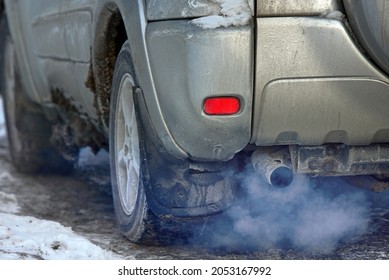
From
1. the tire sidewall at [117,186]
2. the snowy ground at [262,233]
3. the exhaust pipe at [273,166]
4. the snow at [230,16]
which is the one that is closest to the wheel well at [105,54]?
the tire sidewall at [117,186]

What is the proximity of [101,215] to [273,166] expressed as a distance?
1.71m

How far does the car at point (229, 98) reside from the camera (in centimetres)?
377

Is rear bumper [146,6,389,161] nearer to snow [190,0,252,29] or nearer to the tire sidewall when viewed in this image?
→ snow [190,0,252,29]

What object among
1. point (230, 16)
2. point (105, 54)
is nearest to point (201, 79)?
point (230, 16)

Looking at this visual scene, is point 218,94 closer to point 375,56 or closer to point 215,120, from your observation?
point 215,120

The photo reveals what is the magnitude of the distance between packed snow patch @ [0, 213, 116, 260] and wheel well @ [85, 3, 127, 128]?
0.56m

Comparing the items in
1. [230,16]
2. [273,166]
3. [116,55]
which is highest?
[230,16]

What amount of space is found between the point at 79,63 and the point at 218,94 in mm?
1490

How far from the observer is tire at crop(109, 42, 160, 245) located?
14.3 feet

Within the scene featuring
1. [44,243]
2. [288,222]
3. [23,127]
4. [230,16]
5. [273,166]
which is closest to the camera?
[230,16]

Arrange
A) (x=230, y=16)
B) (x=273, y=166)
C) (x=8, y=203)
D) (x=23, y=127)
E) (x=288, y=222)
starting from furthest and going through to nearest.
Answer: (x=23, y=127), (x=8, y=203), (x=288, y=222), (x=273, y=166), (x=230, y=16)

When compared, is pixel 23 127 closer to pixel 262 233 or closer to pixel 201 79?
pixel 262 233

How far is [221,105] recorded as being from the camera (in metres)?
3.84

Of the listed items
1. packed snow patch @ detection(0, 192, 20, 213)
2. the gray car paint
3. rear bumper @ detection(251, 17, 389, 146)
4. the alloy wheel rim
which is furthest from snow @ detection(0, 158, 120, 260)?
rear bumper @ detection(251, 17, 389, 146)
